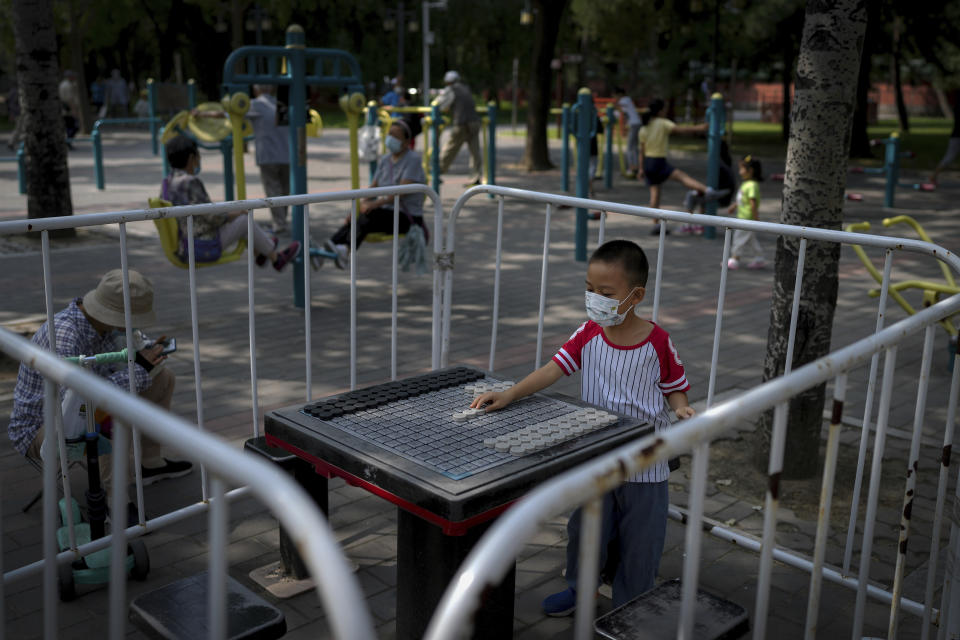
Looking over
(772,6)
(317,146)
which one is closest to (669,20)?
(772,6)

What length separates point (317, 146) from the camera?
26062 mm

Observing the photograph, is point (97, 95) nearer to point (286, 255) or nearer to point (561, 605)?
point (286, 255)

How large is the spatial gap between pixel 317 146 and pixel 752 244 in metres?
17.7

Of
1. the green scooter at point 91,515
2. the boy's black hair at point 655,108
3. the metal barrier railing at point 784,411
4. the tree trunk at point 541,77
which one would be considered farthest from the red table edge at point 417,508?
the tree trunk at point 541,77

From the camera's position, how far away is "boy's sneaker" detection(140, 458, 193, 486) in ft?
15.1

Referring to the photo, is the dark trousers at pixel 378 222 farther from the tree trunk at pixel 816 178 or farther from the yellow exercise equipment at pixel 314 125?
the tree trunk at pixel 816 178

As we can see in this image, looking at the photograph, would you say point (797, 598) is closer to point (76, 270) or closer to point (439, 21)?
point (76, 270)

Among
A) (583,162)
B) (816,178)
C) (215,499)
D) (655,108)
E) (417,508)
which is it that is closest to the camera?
(215,499)

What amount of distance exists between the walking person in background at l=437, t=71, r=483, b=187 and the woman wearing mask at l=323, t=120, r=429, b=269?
311 inches

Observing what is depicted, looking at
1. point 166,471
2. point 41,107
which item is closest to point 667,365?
point 166,471

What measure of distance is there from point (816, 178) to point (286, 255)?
4616 millimetres

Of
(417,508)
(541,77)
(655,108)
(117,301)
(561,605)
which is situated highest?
(541,77)

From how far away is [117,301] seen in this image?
13.1 ft

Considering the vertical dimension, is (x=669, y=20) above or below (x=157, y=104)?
above
